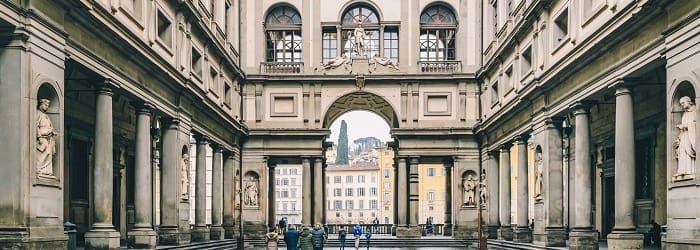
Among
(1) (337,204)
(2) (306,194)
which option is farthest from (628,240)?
(1) (337,204)

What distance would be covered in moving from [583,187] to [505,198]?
1422 centimetres

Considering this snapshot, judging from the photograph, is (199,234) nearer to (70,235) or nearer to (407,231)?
(407,231)

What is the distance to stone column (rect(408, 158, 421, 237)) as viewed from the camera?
54.1 metres

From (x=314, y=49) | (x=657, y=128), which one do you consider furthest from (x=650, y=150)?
(x=314, y=49)

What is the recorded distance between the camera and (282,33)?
183ft

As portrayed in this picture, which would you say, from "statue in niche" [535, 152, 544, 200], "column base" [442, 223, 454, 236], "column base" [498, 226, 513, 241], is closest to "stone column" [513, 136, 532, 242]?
"statue in niche" [535, 152, 544, 200]

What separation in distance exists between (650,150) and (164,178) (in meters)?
18.4

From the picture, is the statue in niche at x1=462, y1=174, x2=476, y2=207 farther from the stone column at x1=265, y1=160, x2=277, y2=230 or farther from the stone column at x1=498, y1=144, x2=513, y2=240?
the stone column at x1=265, y1=160, x2=277, y2=230

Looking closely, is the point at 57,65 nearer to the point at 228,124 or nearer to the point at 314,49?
the point at 228,124

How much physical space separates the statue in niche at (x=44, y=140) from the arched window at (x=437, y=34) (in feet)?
121

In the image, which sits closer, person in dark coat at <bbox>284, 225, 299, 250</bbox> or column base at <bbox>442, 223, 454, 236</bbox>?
person in dark coat at <bbox>284, 225, 299, 250</bbox>

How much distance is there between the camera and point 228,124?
47375mm

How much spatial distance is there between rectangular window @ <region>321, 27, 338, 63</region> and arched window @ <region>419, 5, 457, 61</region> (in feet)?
17.1

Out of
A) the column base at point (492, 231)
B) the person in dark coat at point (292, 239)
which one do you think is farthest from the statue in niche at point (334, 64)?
the person in dark coat at point (292, 239)
